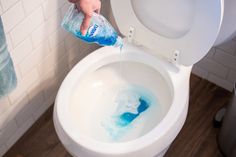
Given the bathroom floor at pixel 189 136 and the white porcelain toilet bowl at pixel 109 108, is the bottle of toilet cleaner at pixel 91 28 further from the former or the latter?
the bathroom floor at pixel 189 136

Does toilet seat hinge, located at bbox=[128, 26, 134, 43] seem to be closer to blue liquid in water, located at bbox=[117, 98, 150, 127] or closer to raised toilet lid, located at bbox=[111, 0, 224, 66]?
raised toilet lid, located at bbox=[111, 0, 224, 66]

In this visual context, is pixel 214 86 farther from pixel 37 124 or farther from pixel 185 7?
pixel 37 124

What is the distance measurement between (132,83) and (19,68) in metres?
0.40

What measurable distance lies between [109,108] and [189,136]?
43 centimetres

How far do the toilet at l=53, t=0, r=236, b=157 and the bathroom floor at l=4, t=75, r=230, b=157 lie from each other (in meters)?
0.31

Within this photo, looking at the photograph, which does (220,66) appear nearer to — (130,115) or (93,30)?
(130,115)

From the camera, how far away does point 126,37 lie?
4.24 ft

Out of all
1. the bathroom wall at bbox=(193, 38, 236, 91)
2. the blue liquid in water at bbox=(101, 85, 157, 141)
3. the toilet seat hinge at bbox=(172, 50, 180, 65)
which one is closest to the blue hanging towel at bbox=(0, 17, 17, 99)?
the blue liquid in water at bbox=(101, 85, 157, 141)

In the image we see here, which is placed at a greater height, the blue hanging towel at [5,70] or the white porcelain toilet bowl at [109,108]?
the blue hanging towel at [5,70]

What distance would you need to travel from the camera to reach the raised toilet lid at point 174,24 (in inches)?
40.8

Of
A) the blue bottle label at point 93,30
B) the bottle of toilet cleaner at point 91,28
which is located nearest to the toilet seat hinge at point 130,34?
the bottle of toilet cleaner at point 91,28

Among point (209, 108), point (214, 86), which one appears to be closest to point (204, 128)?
point (209, 108)

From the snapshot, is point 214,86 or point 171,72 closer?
point 171,72

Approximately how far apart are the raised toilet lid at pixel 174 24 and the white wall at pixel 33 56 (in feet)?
0.87
